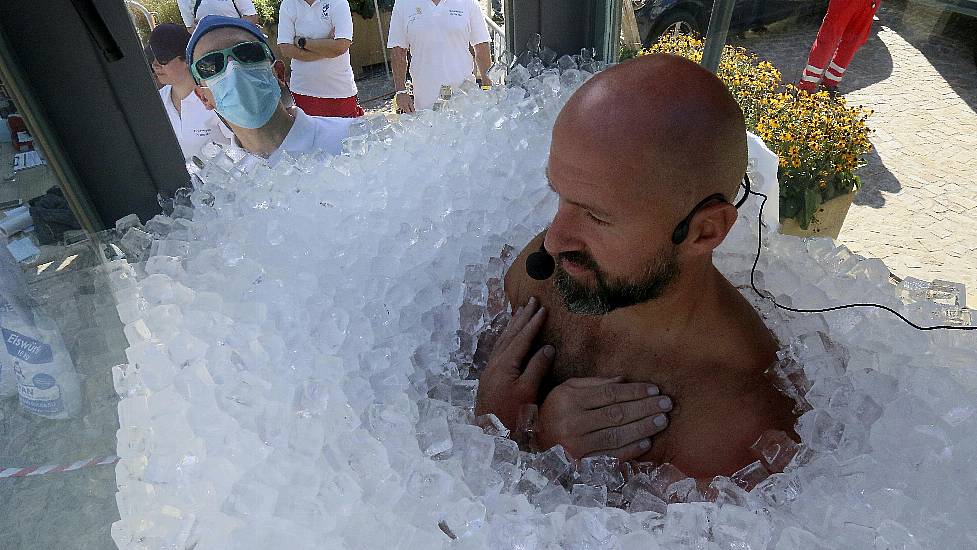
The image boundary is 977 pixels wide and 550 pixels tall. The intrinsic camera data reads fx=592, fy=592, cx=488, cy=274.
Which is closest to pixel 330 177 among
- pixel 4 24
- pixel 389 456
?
pixel 4 24

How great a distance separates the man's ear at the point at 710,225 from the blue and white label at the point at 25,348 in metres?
1.60

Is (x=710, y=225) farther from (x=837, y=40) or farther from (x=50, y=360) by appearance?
(x=837, y=40)

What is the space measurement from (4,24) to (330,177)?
802mm

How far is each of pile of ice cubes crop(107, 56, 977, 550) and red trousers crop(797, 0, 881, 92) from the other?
1885 millimetres

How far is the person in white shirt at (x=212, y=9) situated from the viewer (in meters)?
3.29

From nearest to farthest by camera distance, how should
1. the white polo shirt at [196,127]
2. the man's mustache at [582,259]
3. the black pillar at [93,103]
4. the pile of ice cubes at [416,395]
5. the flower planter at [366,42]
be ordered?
the pile of ice cubes at [416,395] → the man's mustache at [582,259] → the black pillar at [93,103] → the white polo shirt at [196,127] → the flower planter at [366,42]

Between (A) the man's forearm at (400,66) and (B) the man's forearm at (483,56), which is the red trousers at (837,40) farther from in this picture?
(A) the man's forearm at (400,66)

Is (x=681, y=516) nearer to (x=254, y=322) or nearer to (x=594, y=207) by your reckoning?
(x=594, y=207)

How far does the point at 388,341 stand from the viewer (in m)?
1.46

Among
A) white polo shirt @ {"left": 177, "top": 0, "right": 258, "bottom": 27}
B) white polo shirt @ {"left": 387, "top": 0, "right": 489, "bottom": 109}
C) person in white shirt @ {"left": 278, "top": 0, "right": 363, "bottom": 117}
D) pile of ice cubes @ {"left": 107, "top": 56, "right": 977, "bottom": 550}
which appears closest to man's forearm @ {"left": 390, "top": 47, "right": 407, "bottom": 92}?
white polo shirt @ {"left": 387, "top": 0, "right": 489, "bottom": 109}

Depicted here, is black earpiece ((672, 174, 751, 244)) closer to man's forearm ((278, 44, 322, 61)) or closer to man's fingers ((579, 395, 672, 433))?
man's fingers ((579, 395, 672, 433))

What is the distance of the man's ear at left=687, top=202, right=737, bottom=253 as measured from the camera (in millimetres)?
1102

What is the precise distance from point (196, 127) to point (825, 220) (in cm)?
296

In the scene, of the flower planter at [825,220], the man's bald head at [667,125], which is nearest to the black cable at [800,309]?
the man's bald head at [667,125]
